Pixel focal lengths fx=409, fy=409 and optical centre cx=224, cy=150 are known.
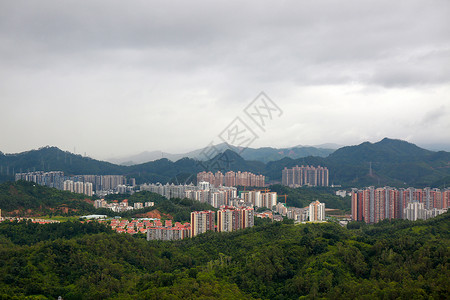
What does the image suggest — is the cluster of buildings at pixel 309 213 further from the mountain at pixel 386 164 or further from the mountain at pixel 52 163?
the mountain at pixel 52 163

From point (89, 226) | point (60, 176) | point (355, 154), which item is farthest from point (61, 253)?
point (355, 154)

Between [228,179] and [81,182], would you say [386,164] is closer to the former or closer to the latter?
[228,179]

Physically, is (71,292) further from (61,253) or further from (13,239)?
(13,239)

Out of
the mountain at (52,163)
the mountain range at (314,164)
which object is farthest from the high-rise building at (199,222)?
the mountain at (52,163)

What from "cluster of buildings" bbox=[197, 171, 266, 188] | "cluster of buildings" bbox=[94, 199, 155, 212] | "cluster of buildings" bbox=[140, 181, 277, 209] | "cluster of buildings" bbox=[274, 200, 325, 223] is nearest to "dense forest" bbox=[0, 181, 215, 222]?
"cluster of buildings" bbox=[94, 199, 155, 212]

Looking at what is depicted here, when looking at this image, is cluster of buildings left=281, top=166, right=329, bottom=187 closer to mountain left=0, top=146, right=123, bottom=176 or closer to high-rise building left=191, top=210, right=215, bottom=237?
mountain left=0, top=146, right=123, bottom=176
